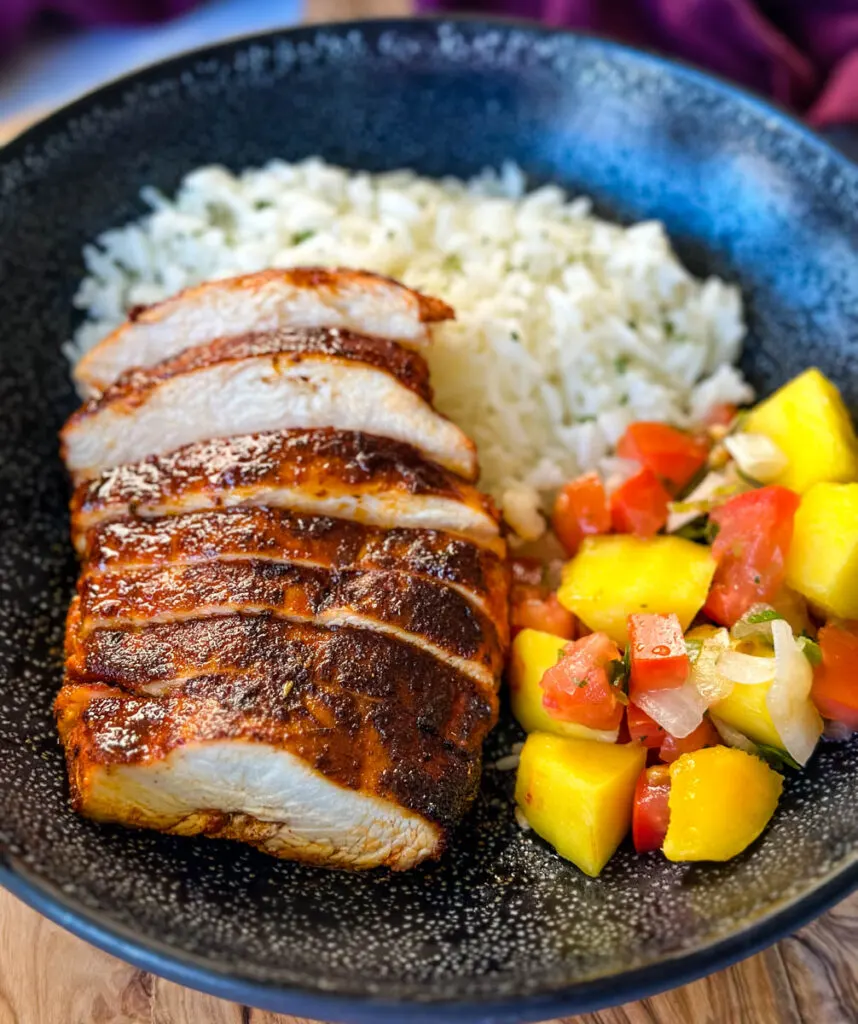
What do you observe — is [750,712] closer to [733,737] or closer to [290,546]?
[733,737]

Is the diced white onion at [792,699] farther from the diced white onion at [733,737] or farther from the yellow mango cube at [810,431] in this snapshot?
the yellow mango cube at [810,431]

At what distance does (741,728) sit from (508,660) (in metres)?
0.68

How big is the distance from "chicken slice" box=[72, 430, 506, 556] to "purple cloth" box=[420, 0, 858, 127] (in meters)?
2.81

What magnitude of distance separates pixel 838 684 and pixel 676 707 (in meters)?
0.42

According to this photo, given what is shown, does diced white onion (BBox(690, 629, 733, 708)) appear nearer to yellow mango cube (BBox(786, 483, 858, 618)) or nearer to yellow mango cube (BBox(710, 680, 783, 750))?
yellow mango cube (BBox(710, 680, 783, 750))

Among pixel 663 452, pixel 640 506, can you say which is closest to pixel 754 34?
pixel 663 452

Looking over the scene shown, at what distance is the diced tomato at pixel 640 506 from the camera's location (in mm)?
3320

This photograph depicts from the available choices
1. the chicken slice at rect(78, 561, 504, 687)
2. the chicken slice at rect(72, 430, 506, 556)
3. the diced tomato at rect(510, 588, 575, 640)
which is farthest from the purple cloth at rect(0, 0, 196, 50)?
the diced tomato at rect(510, 588, 575, 640)

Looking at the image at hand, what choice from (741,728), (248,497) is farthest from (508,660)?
(248,497)

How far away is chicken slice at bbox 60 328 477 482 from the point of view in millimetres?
3023

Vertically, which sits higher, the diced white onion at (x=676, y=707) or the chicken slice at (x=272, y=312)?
the chicken slice at (x=272, y=312)

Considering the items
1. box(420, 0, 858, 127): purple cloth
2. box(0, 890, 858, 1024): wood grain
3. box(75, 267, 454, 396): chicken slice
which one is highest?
box(420, 0, 858, 127): purple cloth

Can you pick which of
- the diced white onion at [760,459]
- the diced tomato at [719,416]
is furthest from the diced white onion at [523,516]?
the diced tomato at [719,416]

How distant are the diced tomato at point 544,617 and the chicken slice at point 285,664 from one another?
47cm
